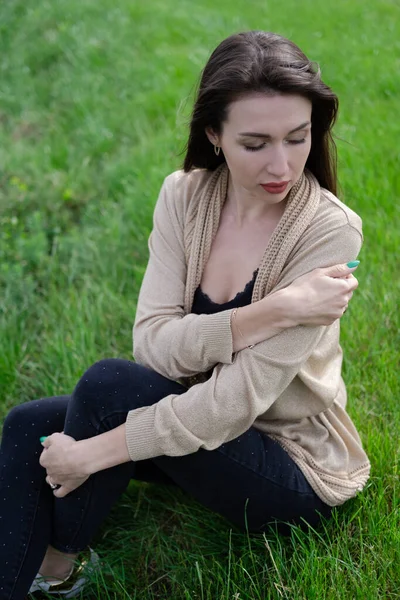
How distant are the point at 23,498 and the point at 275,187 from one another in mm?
1070

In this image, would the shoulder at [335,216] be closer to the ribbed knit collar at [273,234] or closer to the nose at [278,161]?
the ribbed knit collar at [273,234]

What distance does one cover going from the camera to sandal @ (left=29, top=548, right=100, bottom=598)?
7.64 feet

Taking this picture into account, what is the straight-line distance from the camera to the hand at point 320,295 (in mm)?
1965

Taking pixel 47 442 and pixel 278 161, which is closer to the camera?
pixel 278 161

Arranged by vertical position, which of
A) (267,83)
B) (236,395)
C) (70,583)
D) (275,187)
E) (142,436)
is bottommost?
(70,583)

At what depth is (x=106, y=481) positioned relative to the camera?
7.09 feet

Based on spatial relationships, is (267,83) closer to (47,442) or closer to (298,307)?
(298,307)

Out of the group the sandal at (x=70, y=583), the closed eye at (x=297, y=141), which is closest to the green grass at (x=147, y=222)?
the sandal at (x=70, y=583)

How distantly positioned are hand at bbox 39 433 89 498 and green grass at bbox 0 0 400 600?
35cm

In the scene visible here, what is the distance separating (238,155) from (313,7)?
4719 mm

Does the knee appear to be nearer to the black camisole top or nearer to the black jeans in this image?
the black jeans

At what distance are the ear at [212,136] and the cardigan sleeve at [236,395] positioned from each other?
39 cm

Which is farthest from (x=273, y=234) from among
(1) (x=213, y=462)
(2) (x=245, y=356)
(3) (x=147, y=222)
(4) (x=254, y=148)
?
(3) (x=147, y=222)

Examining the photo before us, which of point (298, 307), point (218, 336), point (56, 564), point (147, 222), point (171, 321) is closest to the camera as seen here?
point (298, 307)
